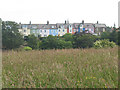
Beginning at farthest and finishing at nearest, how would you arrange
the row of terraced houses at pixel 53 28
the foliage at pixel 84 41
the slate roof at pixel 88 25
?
the slate roof at pixel 88 25 < the row of terraced houses at pixel 53 28 < the foliage at pixel 84 41

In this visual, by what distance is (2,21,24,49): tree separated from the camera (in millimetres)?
38812

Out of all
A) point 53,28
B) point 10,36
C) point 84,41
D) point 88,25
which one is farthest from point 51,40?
point 88,25

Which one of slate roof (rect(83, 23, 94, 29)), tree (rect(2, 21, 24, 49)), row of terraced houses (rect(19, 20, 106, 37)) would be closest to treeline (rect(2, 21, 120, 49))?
tree (rect(2, 21, 24, 49))

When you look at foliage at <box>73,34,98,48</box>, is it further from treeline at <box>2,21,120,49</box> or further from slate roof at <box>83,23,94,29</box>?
slate roof at <box>83,23,94,29</box>

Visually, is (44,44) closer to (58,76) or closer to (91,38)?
(91,38)

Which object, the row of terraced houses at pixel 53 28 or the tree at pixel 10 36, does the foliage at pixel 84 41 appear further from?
the row of terraced houses at pixel 53 28

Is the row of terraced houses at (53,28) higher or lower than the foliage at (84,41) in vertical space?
higher

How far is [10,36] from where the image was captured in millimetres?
40750

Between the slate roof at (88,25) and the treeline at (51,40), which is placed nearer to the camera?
the treeline at (51,40)

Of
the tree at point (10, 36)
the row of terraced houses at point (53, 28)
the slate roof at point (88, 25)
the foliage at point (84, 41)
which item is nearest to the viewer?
the foliage at point (84, 41)

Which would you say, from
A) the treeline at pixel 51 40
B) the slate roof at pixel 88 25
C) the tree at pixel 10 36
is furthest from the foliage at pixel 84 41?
the slate roof at pixel 88 25

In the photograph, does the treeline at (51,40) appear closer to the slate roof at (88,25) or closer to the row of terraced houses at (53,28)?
the row of terraced houses at (53,28)

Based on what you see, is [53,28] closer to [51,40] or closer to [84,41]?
[51,40]

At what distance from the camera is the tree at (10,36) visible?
1528 inches
